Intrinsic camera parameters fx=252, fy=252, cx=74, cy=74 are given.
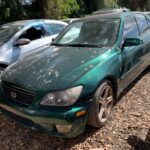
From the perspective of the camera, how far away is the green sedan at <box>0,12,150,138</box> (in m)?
3.00

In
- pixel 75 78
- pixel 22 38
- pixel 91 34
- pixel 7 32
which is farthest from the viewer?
pixel 7 32

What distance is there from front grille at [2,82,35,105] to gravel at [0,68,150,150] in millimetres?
612

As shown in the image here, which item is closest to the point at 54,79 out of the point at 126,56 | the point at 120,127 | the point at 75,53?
the point at 75,53

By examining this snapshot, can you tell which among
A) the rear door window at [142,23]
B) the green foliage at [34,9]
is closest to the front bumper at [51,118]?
the rear door window at [142,23]

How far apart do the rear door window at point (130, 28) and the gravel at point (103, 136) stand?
1282mm

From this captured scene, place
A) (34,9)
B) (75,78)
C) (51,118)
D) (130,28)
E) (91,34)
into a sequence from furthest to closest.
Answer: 1. (34,9)
2. (130,28)
3. (91,34)
4. (75,78)
5. (51,118)

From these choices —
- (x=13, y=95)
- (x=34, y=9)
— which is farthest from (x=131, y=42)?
(x=34, y=9)

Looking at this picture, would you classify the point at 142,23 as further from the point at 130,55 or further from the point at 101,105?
the point at 101,105

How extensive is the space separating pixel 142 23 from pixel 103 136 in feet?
9.24

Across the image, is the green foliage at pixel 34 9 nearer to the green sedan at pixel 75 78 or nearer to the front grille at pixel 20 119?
the green sedan at pixel 75 78

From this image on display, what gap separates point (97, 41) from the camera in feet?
13.6

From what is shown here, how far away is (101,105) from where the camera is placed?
11.4 ft

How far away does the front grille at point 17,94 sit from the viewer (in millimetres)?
3104

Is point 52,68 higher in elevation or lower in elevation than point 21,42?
higher
